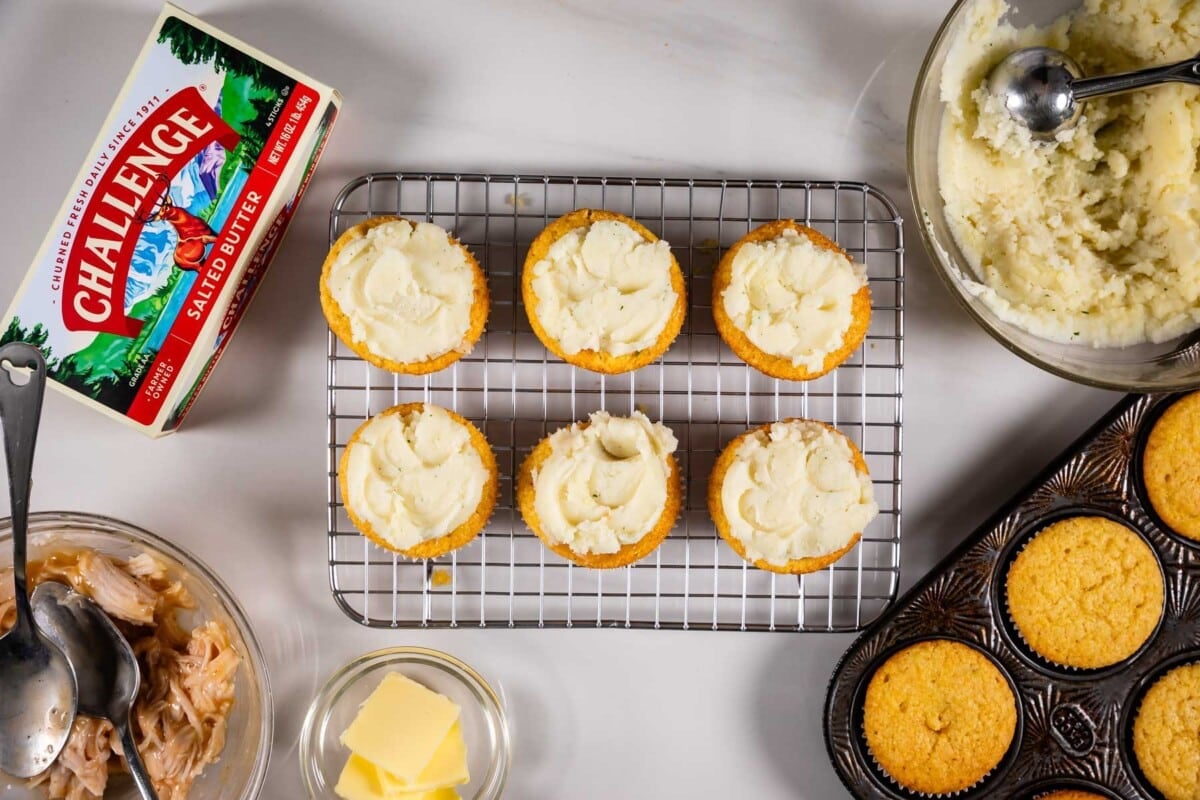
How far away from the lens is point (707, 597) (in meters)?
2.24

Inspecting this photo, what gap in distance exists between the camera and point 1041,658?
2.12 meters

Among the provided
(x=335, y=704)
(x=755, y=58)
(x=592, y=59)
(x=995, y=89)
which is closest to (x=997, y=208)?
(x=995, y=89)

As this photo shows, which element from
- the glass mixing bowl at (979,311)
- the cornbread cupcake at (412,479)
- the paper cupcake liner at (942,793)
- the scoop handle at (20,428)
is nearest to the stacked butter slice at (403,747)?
the cornbread cupcake at (412,479)

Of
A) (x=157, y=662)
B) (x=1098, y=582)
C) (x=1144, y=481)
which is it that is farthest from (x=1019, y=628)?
(x=157, y=662)

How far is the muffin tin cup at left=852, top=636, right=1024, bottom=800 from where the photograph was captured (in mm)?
2096

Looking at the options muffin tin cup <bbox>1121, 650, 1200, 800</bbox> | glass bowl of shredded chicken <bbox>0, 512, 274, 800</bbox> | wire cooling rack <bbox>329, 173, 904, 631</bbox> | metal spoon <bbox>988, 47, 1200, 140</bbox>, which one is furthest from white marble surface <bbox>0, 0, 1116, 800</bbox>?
muffin tin cup <bbox>1121, 650, 1200, 800</bbox>

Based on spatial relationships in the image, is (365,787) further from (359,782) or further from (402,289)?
(402,289)

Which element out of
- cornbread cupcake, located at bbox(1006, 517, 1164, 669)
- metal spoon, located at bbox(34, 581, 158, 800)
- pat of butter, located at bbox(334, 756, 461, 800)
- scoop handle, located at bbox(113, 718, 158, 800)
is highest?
cornbread cupcake, located at bbox(1006, 517, 1164, 669)

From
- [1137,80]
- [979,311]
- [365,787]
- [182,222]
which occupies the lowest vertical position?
[365,787]

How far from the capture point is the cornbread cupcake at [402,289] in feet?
6.40

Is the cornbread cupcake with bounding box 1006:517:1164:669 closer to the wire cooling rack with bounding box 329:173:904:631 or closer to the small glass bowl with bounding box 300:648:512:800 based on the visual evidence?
the wire cooling rack with bounding box 329:173:904:631

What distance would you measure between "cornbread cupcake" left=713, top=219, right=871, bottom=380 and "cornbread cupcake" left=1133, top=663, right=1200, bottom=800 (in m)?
1.09

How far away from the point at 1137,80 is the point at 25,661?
8.50ft

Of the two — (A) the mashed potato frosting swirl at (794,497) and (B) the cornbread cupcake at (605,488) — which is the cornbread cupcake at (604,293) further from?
(A) the mashed potato frosting swirl at (794,497)
